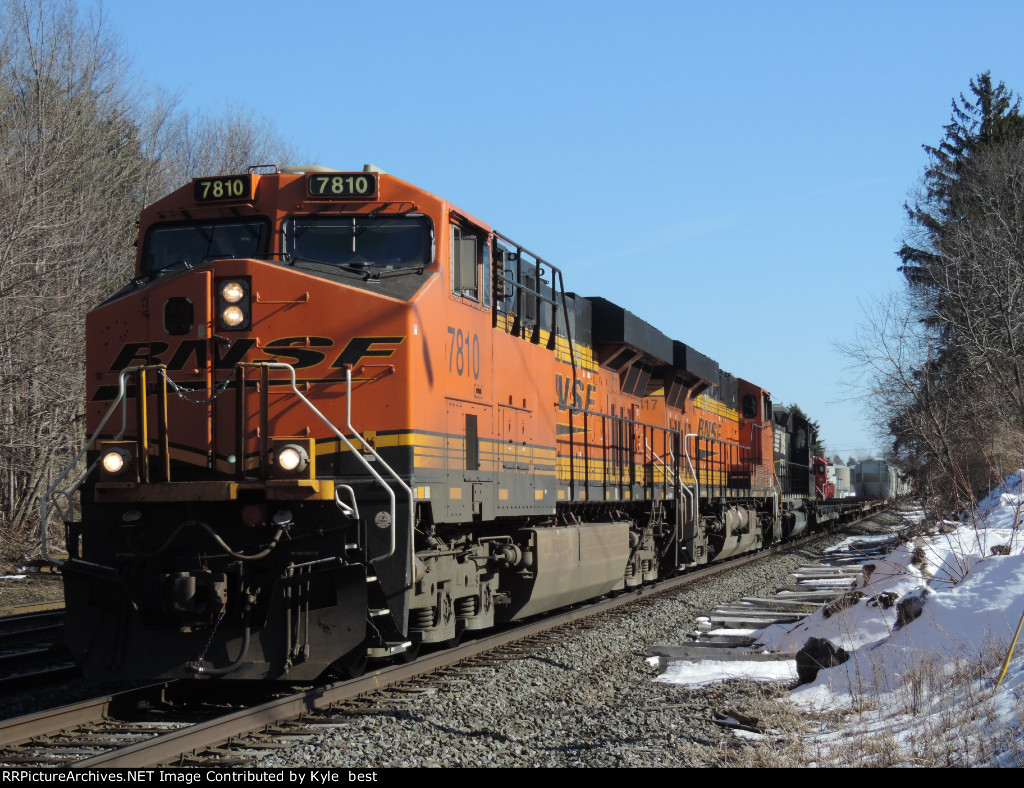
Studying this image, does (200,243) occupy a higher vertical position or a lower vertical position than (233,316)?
higher

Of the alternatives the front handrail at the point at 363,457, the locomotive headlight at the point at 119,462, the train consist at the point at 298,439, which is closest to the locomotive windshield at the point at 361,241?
the train consist at the point at 298,439

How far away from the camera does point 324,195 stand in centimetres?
790

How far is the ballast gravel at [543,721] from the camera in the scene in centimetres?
571

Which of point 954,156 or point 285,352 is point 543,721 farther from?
point 954,156

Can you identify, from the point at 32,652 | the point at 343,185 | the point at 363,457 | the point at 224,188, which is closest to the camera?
the point at 363,457

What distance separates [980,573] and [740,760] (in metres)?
4.11

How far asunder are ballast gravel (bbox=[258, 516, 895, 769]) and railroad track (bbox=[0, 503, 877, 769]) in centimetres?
22


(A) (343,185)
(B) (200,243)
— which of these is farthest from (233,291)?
(A) (343,185)

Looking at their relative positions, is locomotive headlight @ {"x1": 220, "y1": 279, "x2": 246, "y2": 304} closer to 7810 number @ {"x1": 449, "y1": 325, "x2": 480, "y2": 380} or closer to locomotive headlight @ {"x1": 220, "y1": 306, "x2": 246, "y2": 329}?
locomotive headlight @ {"x1": 220, "y1": 306, "x2": 246, "y2": 329}

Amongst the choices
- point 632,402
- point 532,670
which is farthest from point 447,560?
point 632,402

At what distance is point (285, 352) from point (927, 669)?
496 cm

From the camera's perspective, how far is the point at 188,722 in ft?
22.3

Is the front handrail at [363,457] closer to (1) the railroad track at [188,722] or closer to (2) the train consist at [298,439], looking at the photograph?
(2) the train consist at [298,439]

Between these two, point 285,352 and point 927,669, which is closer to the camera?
point 927,669
